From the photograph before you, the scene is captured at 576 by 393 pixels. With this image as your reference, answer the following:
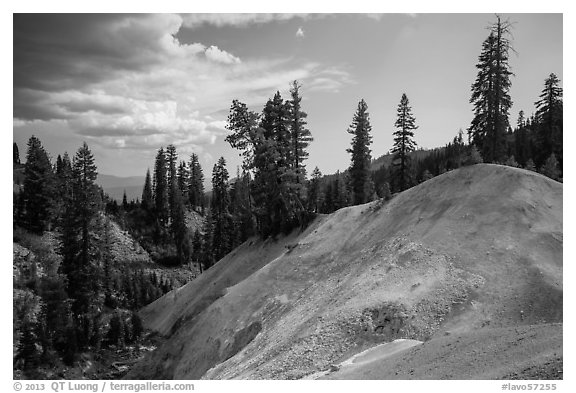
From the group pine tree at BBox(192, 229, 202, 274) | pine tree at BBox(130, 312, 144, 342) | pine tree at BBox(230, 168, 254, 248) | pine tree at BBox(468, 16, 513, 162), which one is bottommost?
pine tree at BBox(130, 312, 144, 342)

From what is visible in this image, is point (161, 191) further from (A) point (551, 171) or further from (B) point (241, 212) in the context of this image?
(A) point (551, 171)

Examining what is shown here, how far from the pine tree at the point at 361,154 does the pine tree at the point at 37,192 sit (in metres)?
43.5

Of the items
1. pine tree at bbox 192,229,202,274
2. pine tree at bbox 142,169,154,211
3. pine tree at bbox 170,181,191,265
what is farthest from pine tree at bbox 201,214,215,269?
pine tree at bbox 142,169,154,211

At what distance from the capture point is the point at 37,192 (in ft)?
194

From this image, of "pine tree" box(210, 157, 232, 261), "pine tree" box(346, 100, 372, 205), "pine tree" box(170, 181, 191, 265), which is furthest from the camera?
"pine tree" box(170, 181, 191, 265)

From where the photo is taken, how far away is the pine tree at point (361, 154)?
50406mm

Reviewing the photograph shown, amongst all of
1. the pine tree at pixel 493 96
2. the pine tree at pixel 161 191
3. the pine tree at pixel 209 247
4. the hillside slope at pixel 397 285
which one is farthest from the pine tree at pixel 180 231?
the pine tree at pixel 493 96

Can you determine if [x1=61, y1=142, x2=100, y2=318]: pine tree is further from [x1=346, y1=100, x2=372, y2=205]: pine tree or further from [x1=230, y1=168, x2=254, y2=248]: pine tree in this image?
[x1=346, y1=100, x2=372, y2=205]: pine tree

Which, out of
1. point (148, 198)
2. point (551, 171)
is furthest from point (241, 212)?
point (551, 171)

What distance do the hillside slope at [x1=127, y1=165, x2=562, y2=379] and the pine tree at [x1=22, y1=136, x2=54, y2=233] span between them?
36.9 metres

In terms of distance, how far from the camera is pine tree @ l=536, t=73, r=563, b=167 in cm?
5092

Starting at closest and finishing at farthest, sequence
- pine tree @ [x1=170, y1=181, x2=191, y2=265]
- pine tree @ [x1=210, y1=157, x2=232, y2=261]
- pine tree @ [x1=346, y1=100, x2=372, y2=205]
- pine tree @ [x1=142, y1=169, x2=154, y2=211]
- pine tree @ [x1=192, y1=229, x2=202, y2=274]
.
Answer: pine tree @ [x1=346, y1=100, x2=372, y2=205], pine tree @ [x1=210, y1=157, x2=232, y2=261], pine tree @ [x1=192, y1=229, x2=202, y2=274], pine tree @ [x1=170, y1=181, x2=191, y2=265], pine tree @ [x1=142, y1=169, x2=154, y2=211]

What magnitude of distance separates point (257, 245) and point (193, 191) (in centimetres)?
6261
